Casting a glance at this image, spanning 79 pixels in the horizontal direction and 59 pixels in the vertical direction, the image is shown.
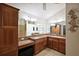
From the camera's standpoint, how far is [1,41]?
7.14ft

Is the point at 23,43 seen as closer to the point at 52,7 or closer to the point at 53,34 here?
the point at 53,34

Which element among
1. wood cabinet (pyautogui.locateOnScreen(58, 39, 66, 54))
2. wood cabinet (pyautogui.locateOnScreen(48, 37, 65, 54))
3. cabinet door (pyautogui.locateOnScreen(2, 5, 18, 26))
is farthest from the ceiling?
wood cabinet (pyautogui.locateOnScreen(58, 39, 66, 54))

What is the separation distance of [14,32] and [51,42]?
3.82 ft

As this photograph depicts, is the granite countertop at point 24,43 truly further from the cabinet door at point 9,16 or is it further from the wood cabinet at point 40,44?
the cabinet door at point 9,16

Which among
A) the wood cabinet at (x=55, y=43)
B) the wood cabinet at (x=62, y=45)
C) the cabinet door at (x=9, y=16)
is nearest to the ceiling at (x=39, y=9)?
the cabinet door at (x=9, y=16)

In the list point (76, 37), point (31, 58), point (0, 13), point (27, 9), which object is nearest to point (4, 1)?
point (0, 13)

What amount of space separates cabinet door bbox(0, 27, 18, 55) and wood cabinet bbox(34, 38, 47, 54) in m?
0.83

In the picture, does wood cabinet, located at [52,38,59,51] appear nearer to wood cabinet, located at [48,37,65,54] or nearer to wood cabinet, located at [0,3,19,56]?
wood cabinet, located at [48,37,65,54]

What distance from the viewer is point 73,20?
2561 mm

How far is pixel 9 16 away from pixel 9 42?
57cm

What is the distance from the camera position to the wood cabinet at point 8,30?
2196 mm

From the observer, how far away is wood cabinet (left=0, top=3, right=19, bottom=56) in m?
2.20

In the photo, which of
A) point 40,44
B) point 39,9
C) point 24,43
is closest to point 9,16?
point 39,9

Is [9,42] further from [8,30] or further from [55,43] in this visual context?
[55,43]
